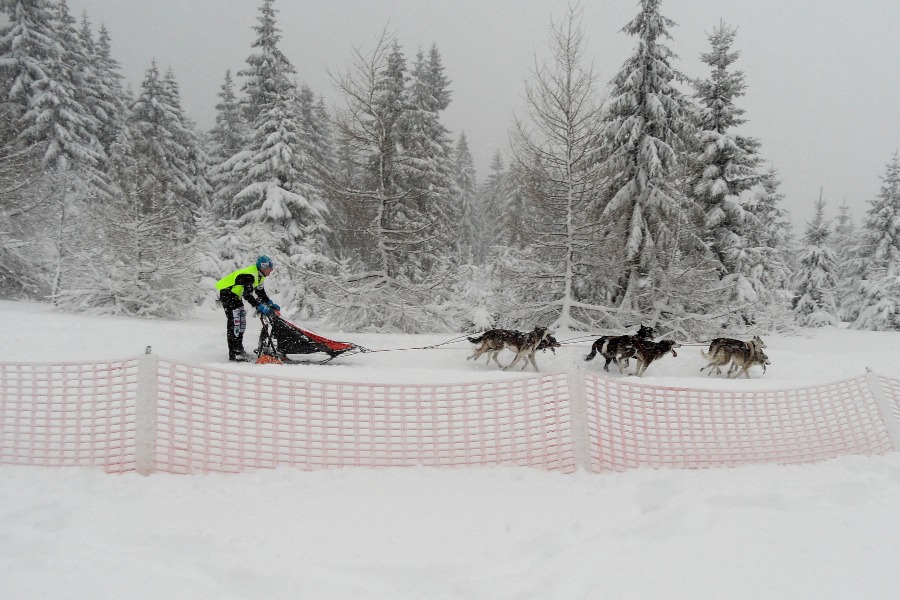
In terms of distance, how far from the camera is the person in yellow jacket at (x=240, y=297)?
7898 millimetres

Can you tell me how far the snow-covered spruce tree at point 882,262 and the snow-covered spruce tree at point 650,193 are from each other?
1649cm

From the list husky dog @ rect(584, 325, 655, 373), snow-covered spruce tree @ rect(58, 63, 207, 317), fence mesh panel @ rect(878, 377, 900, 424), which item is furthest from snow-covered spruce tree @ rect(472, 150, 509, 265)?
fence mesh panel @ rect(878, 377, 900, 424)

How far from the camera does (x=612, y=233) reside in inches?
568

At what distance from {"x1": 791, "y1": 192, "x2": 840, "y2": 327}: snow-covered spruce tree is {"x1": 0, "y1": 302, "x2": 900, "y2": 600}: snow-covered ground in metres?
28.3

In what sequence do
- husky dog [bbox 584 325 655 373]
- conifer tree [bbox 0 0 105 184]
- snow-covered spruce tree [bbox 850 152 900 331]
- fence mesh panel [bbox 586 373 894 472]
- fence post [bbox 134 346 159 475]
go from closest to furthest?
fence post [bbox 134 346 159 475]
fence mesh panel [bbox 586 373 894 472]
husky dog [bbox 584 325 655 373]
conifer tree [bbox 0 0 105 184]
snow-covered spruce tree [bbox 850 152 900 331]

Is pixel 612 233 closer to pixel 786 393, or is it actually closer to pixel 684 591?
pixel 786 393

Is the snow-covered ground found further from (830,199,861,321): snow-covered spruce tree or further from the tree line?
(830,199,861,321): snow-covered spruce tree

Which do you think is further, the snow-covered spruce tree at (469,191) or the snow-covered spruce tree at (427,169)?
the snow-covered spruce tree at (469,191)

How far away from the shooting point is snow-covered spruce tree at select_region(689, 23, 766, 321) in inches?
674

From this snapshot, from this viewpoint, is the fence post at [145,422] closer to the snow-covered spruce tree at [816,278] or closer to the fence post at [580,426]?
the fence post at [580,426]

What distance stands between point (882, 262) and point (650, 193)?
21.8 m

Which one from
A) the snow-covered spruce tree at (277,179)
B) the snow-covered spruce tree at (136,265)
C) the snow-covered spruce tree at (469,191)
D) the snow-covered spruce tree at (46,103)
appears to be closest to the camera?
the snow-covered spruce tree at (136,265)

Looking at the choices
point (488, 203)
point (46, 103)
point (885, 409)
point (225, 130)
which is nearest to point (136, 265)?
point (46, 103)

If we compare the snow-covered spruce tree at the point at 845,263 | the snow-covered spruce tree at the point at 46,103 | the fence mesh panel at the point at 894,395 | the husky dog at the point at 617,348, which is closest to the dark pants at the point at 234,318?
the husky dog at the point at 617,348
